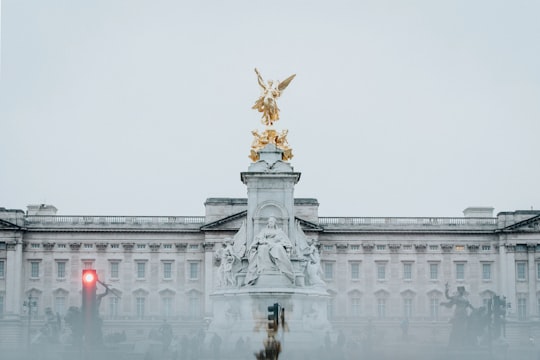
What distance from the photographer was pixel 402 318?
9519cm

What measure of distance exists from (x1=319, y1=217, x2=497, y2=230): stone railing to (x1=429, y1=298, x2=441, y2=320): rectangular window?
6.91 metres

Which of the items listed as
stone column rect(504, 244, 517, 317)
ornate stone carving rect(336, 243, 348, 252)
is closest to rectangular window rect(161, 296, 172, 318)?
ornate stone carving rect(336, 243, 348, 252)

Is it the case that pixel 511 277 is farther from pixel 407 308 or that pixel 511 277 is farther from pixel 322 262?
pixel 322 262

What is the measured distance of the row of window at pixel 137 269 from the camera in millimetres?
96188

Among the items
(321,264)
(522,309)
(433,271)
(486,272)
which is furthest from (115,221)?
(522,309)

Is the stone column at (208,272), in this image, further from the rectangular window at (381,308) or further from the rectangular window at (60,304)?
the rectangular window at (381,308)

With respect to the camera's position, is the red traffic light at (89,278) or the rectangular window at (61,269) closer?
the red traffic light at (89,278)

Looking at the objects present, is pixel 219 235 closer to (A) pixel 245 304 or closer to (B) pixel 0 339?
(B) pixel 0 339

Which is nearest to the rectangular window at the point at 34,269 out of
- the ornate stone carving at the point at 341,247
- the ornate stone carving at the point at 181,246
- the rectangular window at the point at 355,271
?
the ornate stone carving at the point at 181,246

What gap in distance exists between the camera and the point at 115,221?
9712 centimetres

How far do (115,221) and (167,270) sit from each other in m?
6.67

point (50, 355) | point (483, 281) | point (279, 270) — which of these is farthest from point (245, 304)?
point (483, 281)

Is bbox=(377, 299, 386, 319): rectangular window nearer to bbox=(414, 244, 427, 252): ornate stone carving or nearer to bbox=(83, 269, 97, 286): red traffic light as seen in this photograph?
bbox=(414, 244, 427, 252): ornate stone carving

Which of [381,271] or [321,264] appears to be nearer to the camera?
[321,264]
